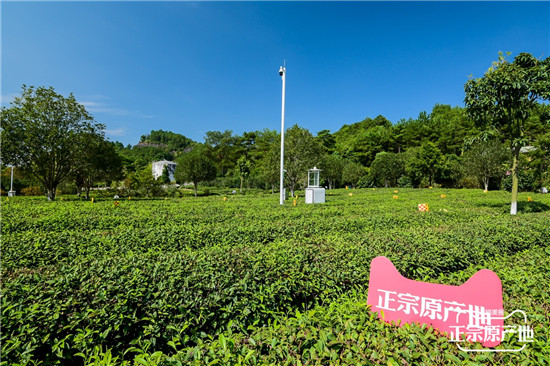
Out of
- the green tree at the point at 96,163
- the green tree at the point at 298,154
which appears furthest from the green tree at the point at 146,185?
the green tree at the point at 298,154

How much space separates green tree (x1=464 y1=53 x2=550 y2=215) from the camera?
8.55 meters

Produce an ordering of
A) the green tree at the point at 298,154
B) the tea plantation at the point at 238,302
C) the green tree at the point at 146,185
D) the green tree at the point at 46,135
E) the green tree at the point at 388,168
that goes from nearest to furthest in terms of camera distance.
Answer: the tea plantation at the point at 238,302 < the green tree at the point at 46,135 < the green tree at the point at 298,154 < the green tree at the point at 146,185 < the green tree at the point at 388,168

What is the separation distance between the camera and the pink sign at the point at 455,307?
2.10 m

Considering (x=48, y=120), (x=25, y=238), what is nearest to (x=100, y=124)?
(x=48, y=120)

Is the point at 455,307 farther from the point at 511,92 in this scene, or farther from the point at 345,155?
the point at 345,155

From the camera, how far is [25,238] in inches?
171

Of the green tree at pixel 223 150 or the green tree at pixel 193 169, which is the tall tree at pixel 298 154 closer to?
the green tree at pixel 193 169

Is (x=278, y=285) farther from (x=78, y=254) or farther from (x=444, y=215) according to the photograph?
(x=444, y=215)

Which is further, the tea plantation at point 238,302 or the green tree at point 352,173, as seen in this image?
the green tree at point 352,173

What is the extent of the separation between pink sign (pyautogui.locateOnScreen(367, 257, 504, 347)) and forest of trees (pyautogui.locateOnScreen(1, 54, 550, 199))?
370 inches

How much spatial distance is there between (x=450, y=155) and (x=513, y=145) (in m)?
33.3

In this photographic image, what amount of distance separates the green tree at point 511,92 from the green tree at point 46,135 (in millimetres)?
20547

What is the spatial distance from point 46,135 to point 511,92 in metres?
22.2

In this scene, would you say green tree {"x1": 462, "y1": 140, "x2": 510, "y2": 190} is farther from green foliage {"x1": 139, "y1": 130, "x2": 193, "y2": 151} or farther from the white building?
green foliage {"x1": 139, "y1": 130, "x2": 193, "y2": 151}
